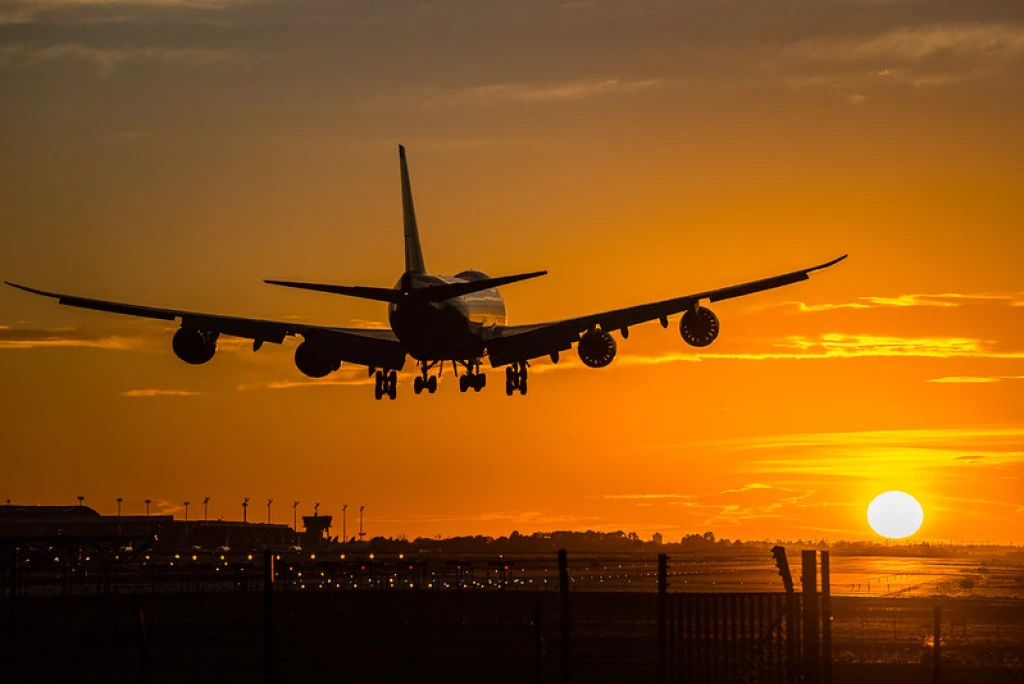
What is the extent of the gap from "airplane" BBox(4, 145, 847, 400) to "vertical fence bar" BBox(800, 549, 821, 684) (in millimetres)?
35351

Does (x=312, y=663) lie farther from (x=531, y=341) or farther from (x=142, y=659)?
(x=531, y=341)

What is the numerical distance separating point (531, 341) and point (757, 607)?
4503 centimetres

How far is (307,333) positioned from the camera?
2980 inches

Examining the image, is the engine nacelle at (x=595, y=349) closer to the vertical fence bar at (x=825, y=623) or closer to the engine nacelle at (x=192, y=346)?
the engine nacelle at (x=192, y=346)

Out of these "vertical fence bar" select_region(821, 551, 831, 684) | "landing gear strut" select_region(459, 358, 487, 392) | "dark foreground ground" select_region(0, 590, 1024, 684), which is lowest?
"dark foreground ground" select_region(0, 590, 1024, 684)

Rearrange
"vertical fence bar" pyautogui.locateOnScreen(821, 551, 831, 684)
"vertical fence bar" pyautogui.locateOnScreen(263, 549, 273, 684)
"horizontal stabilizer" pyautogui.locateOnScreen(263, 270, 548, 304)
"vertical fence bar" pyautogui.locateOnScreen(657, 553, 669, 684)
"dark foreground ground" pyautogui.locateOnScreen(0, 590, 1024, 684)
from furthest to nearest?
1. "horizontal stabilizer" pyautogui.locateOnScreen(263, 270, 548, 304)
2. "dark foreground ground" pyautogui.locateOnScreen(0, 590, 1024, 684)
3. "vertical fence bar" pyautogui.locateOnScreen(657, 553, 669, 684)
4. "vertical fence bar" pyautogui.locateOnScreen(263, 549, 273, 684)
5. "vertical fence bar" pyautogui.locateOnScreen(821, 551, 831, 684)

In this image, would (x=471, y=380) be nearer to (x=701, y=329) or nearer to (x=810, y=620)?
(x=701, y=329)

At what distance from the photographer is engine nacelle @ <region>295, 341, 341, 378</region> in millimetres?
79750

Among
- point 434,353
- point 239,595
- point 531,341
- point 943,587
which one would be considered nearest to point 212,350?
point 434,353

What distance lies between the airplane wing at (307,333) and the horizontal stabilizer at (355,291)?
21.3 feet

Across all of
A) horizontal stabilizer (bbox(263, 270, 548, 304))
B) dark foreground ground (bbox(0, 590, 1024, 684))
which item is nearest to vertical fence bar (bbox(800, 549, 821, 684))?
dark foreground ground (bbox(0, 590, 1024, 684))

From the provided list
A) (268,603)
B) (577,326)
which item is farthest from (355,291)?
(268,603)

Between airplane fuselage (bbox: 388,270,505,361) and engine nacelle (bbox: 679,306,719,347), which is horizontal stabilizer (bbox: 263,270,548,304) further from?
engine nacelle (bbox: 679,306,719,347)

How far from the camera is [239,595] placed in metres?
105
